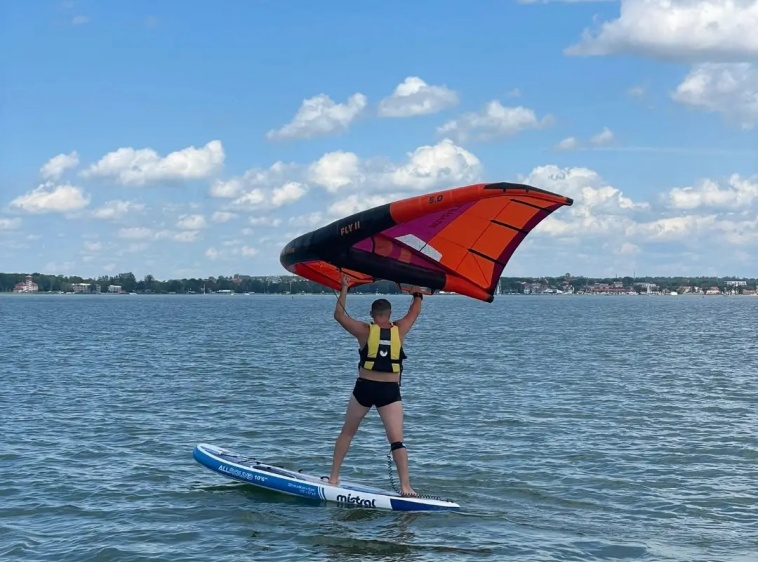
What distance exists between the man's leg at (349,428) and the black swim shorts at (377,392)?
14 centimetres

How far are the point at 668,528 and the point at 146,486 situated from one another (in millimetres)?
7240

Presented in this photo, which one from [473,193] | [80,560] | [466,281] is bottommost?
[80,560]

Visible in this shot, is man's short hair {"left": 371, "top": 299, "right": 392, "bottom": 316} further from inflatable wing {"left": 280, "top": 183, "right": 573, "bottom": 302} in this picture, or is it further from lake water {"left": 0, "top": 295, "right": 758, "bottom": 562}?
lake water {"left": 0, "top": 295, "right": 758, "bottom": 562}

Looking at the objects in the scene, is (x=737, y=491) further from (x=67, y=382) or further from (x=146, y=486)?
(x=67, y=382)

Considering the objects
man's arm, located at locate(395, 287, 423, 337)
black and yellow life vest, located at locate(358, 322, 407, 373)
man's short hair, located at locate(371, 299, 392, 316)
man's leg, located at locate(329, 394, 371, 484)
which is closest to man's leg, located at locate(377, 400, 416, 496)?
man's leg, located at locate(329, 394, 371, 484)

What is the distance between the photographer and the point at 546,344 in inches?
2003

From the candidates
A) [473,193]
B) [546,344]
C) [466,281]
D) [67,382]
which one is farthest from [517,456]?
[546,344]

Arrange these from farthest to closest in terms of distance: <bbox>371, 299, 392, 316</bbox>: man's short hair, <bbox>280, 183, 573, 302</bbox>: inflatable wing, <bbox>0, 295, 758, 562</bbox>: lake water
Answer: <bbox>371, 299, 392, 316</bbox>: man's short hair < <bbox>0, 295, 758, 562</bbox>: lake water < <bbox>280, 183, 573, 302</bbox>: inflatable wing

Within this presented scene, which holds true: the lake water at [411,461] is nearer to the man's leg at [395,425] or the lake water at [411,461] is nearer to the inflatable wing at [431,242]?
the man's leg at [395,425]

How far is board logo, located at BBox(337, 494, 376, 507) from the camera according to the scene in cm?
1245

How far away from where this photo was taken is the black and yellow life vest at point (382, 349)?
11773mm

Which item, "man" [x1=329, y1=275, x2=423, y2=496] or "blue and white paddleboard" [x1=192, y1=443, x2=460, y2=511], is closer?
"man" [x1=329, y1=275, x2=423, y2=496]

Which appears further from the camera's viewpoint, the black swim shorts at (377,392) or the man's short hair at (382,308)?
the black swim shorts at (377,392)

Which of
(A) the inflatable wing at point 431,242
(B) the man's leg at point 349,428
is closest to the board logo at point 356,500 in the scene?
(B) the man's leg at point 349,428
